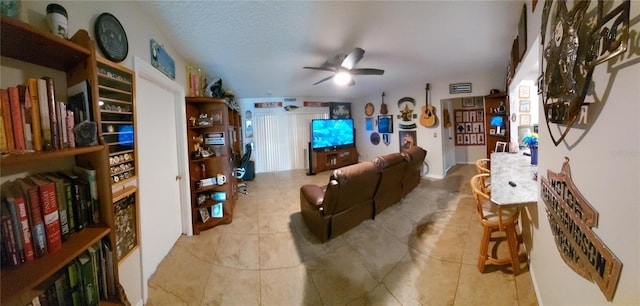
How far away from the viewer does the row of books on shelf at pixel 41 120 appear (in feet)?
Result: 2.32

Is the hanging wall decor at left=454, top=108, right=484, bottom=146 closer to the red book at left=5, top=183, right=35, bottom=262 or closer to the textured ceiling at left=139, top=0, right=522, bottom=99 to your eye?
the textured ceiling at left=139, top=0, right=522, bottom=99

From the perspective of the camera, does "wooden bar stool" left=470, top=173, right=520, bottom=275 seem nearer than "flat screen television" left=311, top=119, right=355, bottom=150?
Yes

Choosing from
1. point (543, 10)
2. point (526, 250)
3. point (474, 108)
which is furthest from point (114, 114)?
point (474, 108)

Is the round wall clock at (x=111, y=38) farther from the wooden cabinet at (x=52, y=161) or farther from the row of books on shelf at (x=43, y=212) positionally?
the row of books on shelf at (x=43, y=212)

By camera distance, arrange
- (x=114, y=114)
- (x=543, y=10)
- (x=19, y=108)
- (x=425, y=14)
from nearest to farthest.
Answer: (x=19, y=108) < (x=543, y=10) < (x=114, y=114) < (x=425, y=14)

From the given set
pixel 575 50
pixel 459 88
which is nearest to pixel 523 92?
pixel 459 88

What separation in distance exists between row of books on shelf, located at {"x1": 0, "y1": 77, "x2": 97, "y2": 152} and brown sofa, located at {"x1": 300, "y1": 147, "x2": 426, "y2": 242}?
68.5 inches

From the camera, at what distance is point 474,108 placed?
603 cm

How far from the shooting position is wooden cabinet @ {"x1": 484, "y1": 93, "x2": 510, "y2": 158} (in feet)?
12.3

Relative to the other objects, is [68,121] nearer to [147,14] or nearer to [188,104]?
[147,14]

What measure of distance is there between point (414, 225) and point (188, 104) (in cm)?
317

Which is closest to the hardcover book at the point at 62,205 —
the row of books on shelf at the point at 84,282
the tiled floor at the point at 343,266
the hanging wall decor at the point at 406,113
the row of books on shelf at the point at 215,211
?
the row of books on shelf at the point at 84,282

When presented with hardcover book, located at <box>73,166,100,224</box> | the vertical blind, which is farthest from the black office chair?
hardcover book, located at <box>73,166,100,224</box>

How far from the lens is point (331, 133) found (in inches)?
237
